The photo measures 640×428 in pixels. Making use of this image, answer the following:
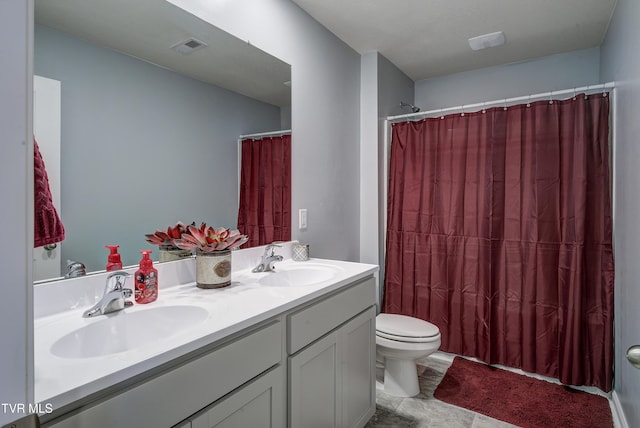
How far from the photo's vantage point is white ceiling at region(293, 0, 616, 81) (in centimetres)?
199

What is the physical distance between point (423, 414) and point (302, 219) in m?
1.31

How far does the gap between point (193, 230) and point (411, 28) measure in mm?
1912

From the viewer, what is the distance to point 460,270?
2.49 metres

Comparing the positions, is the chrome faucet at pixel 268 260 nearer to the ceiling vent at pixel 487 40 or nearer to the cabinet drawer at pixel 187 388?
the cabinet drawer at pixel 187 388

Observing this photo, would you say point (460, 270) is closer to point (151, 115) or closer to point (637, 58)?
point (637, 58)

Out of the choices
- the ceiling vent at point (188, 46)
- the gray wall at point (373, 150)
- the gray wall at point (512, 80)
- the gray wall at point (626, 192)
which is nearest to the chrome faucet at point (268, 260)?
the ceiling vent at point (188, 46)

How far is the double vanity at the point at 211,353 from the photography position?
72 centimetres

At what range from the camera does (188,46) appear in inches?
57.9

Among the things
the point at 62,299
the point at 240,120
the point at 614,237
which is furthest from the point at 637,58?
the point at 62,299

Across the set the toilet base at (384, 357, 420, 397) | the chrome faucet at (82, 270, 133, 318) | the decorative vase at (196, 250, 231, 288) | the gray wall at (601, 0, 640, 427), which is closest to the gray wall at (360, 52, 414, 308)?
the toilet base at (384, 357, 420, 397)

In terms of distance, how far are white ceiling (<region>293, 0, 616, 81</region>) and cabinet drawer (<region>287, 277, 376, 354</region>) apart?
1.60 m

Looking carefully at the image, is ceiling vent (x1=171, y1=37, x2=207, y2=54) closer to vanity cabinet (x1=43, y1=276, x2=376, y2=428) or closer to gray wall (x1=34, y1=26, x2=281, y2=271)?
gray wall (x1=34, y1=26, x2=281, y2=271)

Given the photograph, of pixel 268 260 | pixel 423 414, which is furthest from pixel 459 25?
pixel 423 414

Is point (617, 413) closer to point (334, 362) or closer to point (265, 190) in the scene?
point (334, 362)
